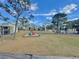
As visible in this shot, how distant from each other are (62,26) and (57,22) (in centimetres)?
345

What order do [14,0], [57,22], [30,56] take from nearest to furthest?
[30,56], [14,0], [57,22]

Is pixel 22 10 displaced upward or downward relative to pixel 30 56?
upward

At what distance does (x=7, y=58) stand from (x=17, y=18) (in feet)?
62.8

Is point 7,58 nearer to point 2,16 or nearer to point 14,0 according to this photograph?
point 14,0

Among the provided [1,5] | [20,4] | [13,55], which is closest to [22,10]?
[20,4]

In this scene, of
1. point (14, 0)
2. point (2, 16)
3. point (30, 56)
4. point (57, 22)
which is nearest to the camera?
point (30, 56)

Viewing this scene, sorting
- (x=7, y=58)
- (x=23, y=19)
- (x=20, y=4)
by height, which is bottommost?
(x=7, y=58)

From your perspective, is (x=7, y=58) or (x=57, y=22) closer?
(x=7, y=58)

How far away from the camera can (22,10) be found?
25.4 m

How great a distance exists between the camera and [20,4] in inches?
988

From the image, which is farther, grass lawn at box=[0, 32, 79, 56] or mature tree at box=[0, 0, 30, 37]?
mature tree at box=[0, 0, 30, 37]

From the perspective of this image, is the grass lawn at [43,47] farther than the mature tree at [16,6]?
No

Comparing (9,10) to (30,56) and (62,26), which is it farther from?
(62,26)

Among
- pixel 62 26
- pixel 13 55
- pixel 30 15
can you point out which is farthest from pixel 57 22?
pixel 13 55
